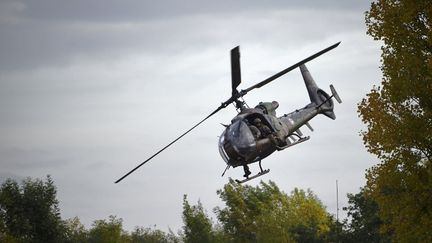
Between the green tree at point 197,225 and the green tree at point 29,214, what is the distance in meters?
14.8

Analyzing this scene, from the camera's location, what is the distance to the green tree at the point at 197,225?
80875mm

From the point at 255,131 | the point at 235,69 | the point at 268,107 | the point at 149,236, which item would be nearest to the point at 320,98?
the point at 268,107

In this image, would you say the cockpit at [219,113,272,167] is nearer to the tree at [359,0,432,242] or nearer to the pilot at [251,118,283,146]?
the pilot at [251,118,283,146]

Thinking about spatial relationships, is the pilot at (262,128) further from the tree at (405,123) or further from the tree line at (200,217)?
the tree line at (200,217)

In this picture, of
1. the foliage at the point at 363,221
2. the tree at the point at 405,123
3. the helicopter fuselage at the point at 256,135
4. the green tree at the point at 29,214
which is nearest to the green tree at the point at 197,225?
the green tree at the point at 29,214

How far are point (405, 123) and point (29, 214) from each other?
61778mm

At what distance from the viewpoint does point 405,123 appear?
977 inches

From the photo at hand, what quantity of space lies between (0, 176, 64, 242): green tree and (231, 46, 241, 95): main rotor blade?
47.8 metres

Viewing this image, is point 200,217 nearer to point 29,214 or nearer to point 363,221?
point 29,214

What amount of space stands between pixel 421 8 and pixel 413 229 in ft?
27.1

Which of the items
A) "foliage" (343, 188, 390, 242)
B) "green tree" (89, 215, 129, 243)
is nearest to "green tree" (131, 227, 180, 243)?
"green tree" (89, 215, 129, 243)

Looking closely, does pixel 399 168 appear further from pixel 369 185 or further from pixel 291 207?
pixel 291 207

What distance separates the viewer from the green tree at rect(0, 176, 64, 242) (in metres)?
77.2

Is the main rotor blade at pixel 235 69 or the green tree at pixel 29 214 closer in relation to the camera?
the main rotor blade at pixel 235 69
